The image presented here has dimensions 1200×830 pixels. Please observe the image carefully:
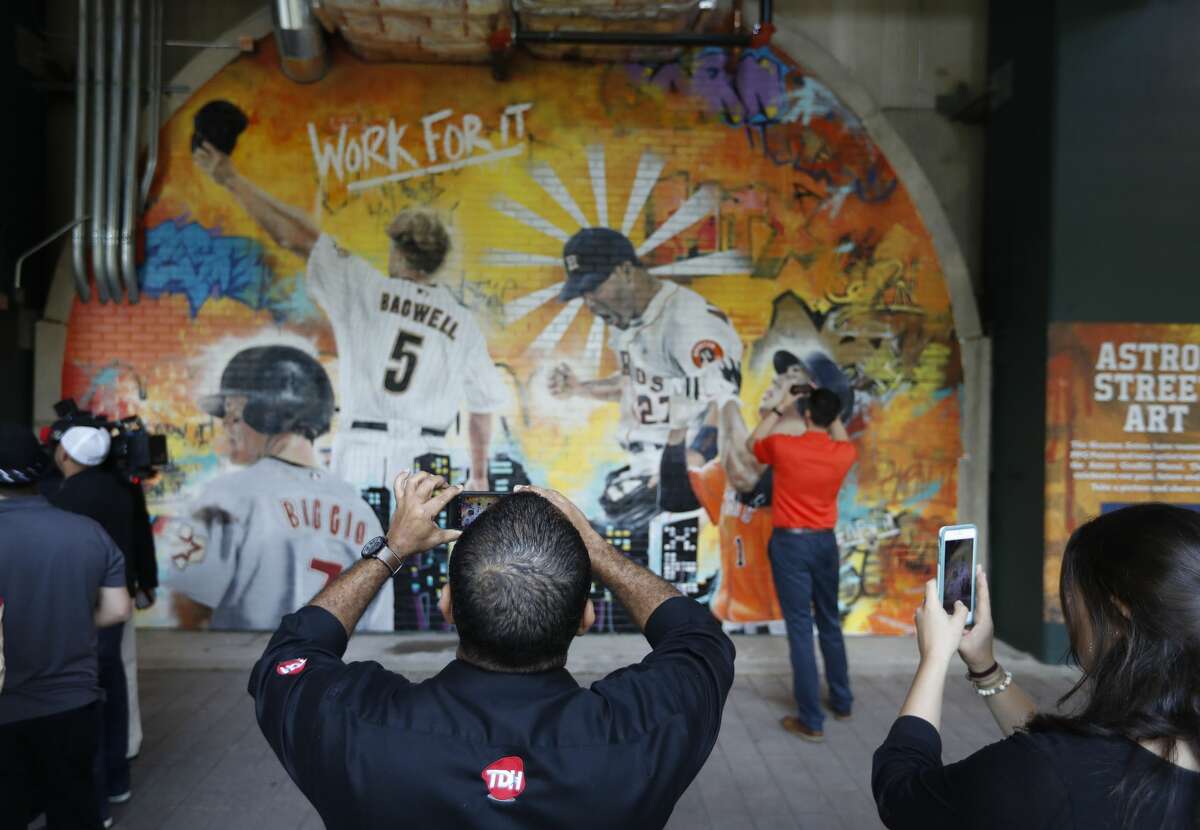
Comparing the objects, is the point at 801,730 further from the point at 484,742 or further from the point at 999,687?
the point at 484,742

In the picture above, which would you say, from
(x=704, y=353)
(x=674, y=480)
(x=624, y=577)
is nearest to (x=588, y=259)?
(x=704, y=353)

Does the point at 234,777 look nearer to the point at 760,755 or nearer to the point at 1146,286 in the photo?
the point at 760,755

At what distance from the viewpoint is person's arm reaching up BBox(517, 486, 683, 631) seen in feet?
5.72

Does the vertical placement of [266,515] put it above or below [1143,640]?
below

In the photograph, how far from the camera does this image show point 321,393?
621 centimetres

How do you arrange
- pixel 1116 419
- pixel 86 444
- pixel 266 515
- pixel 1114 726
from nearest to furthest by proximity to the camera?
pixel 1114 726
pixel 86 444
pixel 1116 419
pixel 266 515

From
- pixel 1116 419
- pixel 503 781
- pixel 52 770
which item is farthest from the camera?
pixel 1116 419

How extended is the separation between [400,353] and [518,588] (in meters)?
5.10

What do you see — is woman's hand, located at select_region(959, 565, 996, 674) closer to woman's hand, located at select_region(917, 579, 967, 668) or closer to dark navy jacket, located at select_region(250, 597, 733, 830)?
woman's hand, located at select_region(917, 579, 967, 668)

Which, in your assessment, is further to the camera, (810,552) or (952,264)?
(952,264)

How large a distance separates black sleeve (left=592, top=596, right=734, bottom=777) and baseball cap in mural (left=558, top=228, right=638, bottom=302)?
4.79m

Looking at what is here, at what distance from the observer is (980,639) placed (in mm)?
1836

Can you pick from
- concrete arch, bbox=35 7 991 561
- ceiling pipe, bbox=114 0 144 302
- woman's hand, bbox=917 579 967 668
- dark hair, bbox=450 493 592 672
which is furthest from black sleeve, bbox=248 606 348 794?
concrete arch, bbox=35 7 991 561

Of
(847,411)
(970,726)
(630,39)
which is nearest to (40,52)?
(630,39)
